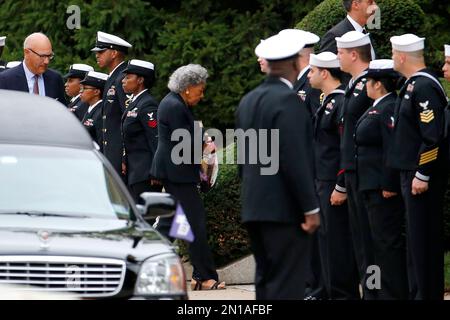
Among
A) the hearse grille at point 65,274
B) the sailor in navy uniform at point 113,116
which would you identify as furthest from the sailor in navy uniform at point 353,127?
the sailor in navy uniform at point 113,116

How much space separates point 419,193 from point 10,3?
13260 mm

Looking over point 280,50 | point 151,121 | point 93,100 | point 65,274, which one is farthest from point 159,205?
point 93,100

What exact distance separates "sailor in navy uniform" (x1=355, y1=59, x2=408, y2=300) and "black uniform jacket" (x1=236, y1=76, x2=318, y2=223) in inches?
69.6

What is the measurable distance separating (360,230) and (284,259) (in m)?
2.14

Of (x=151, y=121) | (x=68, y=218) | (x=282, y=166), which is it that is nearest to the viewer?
(x=68, y=218)

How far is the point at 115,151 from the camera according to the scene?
1491cm

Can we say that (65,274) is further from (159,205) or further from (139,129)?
(139,129)

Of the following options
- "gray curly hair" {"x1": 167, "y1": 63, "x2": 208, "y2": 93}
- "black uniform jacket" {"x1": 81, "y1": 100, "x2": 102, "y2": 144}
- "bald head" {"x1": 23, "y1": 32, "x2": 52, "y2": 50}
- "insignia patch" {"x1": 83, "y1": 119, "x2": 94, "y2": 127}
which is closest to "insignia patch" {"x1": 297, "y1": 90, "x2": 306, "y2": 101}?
"gray curly hair" {"x1": 167, "y1": 63, "x2": 208, "y2": 93}

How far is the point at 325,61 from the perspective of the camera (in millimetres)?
12391

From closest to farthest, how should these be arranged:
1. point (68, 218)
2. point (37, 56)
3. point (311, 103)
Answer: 1. point (68, 218)
2. point (311, 103)
3. point (37, 56)

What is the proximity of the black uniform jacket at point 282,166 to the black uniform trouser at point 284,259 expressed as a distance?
94 mm

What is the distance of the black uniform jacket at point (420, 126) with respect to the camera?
1123 cm
